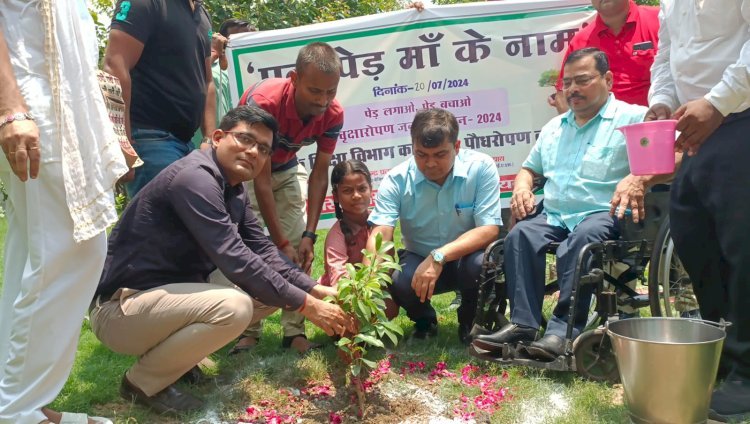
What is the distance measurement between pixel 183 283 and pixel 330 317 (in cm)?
73

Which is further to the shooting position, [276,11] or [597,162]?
[276,11]

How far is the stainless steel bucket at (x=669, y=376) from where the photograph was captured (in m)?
2.71

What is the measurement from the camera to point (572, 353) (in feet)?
11.2

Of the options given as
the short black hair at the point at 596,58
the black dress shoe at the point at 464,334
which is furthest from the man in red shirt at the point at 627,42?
the black dress shoe at the point at 464,334

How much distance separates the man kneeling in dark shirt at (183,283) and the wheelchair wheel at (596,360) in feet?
3.55

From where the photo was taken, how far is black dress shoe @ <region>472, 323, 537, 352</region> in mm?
3645

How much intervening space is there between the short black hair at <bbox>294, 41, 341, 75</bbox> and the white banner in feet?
5.36

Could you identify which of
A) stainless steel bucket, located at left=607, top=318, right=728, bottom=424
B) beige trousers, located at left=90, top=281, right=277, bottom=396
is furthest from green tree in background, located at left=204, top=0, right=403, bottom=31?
stainless steel bucket, located at left=607, top=318, right=728, bottom=424

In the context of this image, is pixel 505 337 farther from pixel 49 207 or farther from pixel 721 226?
pixel 49 207

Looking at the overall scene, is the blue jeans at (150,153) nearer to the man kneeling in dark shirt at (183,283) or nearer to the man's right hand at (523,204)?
the man kneeling in dark shirt at (183,283)

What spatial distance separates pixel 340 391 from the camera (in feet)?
11.8

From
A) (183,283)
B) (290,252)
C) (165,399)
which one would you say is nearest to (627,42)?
(290,252)

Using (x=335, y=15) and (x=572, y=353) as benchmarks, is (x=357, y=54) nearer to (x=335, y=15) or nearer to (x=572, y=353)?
(x=572, y=353)

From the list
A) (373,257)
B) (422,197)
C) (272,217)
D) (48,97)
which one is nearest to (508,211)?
(422,197)
